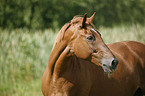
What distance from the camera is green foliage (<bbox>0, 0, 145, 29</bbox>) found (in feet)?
56.0

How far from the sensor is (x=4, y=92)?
201 inches

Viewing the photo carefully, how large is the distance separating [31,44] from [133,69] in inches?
190

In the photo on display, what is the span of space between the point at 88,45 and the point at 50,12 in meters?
18.0

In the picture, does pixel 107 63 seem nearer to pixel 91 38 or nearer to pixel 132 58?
pixel 91 38

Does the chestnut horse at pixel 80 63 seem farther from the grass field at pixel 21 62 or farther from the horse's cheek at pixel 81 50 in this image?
the grass field at pixel 21 62

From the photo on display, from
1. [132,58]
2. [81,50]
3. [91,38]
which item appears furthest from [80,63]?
[132,58]

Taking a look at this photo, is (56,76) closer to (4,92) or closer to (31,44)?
(4,92)

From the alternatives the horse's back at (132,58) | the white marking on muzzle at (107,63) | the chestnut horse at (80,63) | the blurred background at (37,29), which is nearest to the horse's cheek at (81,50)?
the chestnut horse at (80,63)

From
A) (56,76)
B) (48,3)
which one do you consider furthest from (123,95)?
(48,3)

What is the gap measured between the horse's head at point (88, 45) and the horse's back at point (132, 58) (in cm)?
104

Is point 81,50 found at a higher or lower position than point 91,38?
lower

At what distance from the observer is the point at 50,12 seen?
19.5 meters

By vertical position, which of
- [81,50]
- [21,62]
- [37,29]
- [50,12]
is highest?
[50,12]

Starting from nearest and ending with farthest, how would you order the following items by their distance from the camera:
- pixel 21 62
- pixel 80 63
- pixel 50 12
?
pixel 80 63
pixel 21 62
pixel 50 12
